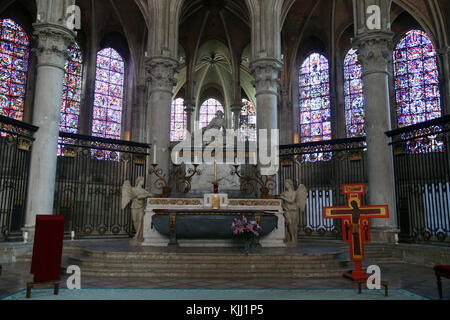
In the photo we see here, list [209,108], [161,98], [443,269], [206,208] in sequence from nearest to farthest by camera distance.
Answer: [443,269], [206,208], [161,98], [209,108]

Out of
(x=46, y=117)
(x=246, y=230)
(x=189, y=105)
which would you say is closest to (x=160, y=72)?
(x=46, y=117)

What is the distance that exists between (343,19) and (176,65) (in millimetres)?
11632

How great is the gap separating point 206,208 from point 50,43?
6.76 meters

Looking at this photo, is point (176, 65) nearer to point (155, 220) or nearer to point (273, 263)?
point (155, 220)

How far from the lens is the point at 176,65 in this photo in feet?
47.8

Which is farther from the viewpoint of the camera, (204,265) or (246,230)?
(246,230)

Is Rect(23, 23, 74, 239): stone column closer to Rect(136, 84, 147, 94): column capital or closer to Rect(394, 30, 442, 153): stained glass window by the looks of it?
Rect(136, 84, 147, 94): column capital

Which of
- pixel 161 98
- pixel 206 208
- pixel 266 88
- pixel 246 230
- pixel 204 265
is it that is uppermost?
pixel 266 88

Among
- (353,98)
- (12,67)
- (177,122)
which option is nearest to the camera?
(12,67)

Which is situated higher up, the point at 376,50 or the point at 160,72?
the point at 160,72

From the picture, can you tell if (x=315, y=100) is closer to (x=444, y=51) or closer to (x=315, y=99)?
(x=315, y=99)

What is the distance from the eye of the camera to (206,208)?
33.3 feet
